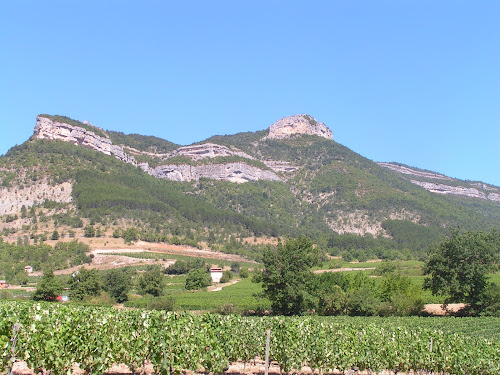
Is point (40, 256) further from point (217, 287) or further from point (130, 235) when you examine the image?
point (217, 287)

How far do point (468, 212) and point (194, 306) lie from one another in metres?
172

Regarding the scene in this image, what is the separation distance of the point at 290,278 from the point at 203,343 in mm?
32128

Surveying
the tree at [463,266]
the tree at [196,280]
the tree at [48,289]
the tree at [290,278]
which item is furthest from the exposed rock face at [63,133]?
the tree at [463,266]

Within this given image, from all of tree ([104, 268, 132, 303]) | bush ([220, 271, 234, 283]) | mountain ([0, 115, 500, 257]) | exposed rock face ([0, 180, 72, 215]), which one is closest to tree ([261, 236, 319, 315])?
tree ([104, 268, 132, 303])

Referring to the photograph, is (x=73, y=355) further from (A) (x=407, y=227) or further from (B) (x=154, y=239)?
(A) (x=407, y=227)

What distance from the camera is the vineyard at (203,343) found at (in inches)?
525

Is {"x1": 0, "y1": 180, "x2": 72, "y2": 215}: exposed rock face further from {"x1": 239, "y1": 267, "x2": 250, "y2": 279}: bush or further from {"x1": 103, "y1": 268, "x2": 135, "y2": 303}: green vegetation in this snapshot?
{"x1": 103, "y1": 268, "x2": 135, "y2": 303}: green vegetation

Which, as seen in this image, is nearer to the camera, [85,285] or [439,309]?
[439,309]

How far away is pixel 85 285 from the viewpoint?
6106 cm

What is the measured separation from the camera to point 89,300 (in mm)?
57812

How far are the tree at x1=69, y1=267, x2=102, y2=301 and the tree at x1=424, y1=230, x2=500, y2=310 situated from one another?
147ft

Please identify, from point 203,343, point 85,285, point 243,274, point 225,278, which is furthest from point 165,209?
point 203,343

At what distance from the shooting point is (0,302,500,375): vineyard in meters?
13.3

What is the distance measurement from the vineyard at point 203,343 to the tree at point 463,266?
28997mm
